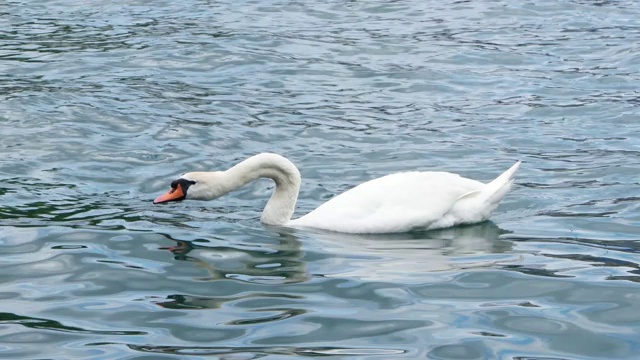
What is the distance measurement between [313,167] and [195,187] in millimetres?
2232

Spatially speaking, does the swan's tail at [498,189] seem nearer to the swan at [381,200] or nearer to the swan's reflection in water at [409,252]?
the swan at [381,200]

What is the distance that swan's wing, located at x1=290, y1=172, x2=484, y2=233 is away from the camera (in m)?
9.30

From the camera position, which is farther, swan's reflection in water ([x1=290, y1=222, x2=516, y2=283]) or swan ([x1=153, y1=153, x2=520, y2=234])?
swan ([x1=153, y1=153, x2=520, y2=234])

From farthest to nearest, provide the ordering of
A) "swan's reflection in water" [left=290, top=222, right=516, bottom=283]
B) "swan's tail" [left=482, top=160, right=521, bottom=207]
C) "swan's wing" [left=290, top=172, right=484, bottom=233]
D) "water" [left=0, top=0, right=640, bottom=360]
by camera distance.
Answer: "swan's tail" [left=482, top=160, right=521, bottom=207]
"swan's wing" [left=290, top=172, right=484, bottom=233]
"swan's reflection in water" [left=290, top=222, right=516, bottom=283]
"water" [left=0, top=0, right=640, bottom=360]

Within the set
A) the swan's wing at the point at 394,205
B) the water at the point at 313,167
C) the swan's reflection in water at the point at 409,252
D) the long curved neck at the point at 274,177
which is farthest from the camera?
the long curved neck at the point at 274,177

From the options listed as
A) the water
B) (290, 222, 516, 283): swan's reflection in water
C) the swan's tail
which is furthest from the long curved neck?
the swan's tail

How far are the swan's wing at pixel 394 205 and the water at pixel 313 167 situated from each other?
5.7 inches

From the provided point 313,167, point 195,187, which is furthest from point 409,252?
point 313,167

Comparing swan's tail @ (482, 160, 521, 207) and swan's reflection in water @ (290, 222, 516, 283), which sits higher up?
swan's tail @ (482, 160, 521, 207)

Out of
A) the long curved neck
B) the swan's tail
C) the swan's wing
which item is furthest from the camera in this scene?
the long curved neck

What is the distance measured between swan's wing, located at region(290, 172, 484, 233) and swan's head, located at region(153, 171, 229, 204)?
2.38 feet

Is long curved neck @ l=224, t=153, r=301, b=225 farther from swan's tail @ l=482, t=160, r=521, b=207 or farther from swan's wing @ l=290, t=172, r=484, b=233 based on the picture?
swan's tail @ l=482, t=160, r=521, b=207

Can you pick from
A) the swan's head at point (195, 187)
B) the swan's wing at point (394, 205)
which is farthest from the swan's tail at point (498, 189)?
the swan's head at point (195, 187)

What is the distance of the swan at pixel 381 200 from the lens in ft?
30.6
